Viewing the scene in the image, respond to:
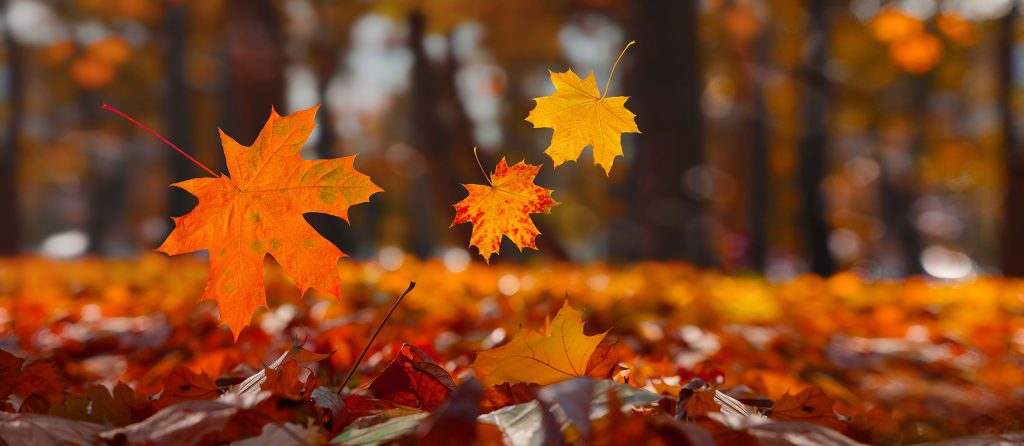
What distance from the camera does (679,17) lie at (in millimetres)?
8094

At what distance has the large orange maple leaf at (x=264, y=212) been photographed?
1422 millimetres

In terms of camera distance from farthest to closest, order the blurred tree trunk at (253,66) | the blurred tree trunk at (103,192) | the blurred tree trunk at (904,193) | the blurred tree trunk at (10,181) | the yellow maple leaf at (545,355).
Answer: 1. the blurred tree trunk at (103,192)
2. the blurred tree trunk at (904,193)
3. the blurred tree trunk at (10,181)
4. the blurred tree trunk at (253,66)
5. the yellow maple leaf at (545,355)

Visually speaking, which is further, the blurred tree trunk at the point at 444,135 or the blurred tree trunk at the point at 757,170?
the blurred tree trunk at the point at 757,170

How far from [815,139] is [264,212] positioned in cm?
889

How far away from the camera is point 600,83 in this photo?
9742 millimetres

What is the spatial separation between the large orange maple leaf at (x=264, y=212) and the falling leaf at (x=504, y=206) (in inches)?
7.8

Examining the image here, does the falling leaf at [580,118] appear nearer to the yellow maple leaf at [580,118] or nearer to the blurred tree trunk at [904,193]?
the yellow maple leaf at [580,118]

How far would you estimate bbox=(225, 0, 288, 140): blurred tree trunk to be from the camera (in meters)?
6.52

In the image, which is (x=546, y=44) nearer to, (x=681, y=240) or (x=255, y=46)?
(x=681, y=240)

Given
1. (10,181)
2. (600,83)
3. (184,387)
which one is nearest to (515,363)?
(184,387)

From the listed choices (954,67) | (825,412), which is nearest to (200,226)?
(825,412)

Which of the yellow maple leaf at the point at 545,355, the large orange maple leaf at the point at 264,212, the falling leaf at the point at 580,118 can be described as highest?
the falling leaf at the point at 580,118

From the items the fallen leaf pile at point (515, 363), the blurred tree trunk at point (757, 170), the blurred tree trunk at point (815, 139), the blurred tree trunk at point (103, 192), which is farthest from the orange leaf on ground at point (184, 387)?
the blurred tree trunk at point (103, 192)

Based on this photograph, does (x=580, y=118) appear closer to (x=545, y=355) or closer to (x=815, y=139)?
(x=545, y=355)
